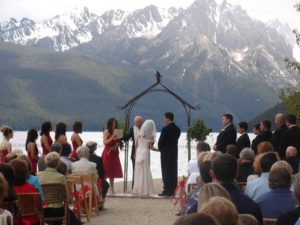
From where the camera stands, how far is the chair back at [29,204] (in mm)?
8211

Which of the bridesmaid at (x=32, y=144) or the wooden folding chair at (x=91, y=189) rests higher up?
the bridesmaid at (x=32, y=144)

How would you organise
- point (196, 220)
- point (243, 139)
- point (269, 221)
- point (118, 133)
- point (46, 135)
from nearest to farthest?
1. point (196, 220)
2. point (269, 221)
3. point (243, 139)
4. point (46, 135)
5. point (118, 133)

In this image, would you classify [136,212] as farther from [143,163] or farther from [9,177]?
[9,177]

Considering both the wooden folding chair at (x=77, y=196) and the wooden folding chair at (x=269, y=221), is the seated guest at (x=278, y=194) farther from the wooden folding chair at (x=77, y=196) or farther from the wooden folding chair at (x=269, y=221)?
the wooden folding chair at (x=77, y=196)

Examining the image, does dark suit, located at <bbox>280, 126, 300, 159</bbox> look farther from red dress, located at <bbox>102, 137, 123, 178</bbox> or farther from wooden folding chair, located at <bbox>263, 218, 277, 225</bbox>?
wooden folding chair, located at <bbox>263, 218, 277, 225</bbox>

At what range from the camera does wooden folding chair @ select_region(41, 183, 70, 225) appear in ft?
31.1

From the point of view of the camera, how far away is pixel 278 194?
6.66 meters

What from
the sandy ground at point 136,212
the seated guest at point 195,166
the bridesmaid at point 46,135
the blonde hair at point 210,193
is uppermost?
the bridesmaid at point 46,135

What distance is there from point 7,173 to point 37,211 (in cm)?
132

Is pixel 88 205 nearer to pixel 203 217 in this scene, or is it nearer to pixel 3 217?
pixel 3 217

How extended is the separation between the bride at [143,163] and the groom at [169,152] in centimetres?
30

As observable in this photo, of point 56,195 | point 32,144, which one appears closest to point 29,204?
point 56,195

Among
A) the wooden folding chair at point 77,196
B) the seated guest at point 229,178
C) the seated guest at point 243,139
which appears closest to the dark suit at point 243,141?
the seated guest at point 243,139

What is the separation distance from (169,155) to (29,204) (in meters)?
8.40
